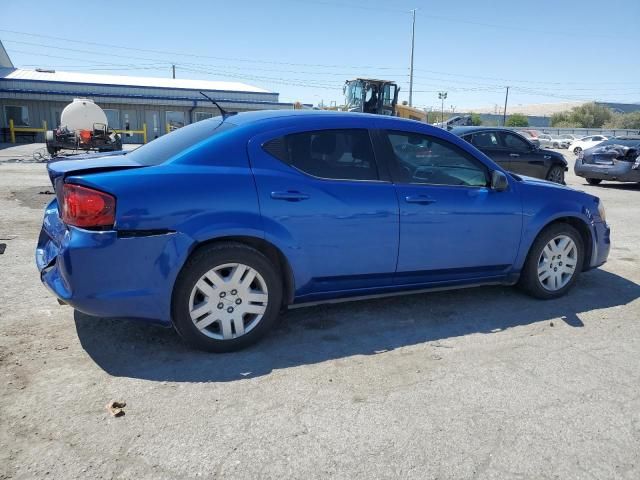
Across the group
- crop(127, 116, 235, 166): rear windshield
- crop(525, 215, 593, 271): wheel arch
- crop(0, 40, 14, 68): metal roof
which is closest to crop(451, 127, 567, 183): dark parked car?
crop(525, 215, 593, 271): wheel arch

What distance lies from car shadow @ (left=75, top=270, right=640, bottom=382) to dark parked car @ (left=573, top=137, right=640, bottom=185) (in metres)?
10.2

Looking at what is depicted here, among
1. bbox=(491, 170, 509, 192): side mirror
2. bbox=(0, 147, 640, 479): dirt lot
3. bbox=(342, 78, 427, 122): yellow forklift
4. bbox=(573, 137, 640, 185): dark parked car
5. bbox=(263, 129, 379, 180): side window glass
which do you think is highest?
bbox=(342, 78, 427, 122): yellow forklift

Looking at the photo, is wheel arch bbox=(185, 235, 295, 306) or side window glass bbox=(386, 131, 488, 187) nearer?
wheel arch bbox=(185, 235, 295, 306)

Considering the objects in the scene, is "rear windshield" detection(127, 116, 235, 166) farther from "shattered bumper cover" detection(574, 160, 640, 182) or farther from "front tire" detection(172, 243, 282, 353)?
"shattered bumper cover" detection(574, 160, 640, 182)

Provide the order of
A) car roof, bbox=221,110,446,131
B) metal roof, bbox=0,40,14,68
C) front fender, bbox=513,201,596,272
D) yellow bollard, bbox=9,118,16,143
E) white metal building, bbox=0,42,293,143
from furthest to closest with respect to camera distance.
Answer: metal roof, bbox=0,40,14,68
white metal building, bbox=0,42,293,143
yellow bollard, bbox=9,118,16,143
front fender, bbox=513,201,596,272
car roof, bbox=221,110,446,131

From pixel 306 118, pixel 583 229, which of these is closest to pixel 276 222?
pixel 306 118

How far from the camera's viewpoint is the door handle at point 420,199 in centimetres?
398

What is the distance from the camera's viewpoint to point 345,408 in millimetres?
2898

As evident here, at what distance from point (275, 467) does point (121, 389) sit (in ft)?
3.78

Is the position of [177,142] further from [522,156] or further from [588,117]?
[588,117]

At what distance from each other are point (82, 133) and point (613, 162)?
59.6 ft

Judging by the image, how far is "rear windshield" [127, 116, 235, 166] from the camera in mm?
3607

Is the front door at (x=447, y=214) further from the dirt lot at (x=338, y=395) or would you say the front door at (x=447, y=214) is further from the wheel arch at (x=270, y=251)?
the wheel arch at (x=270, y=251)

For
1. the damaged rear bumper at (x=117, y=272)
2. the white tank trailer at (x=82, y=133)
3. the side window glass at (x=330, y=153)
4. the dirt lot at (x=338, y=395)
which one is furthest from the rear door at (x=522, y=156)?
the white tank trailer at (x=82, y=133)
